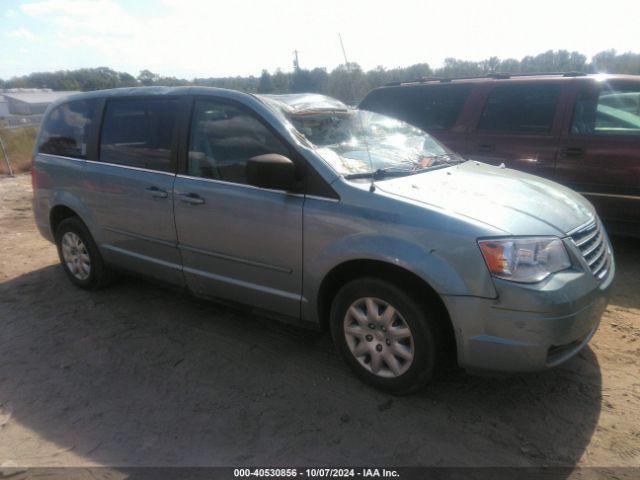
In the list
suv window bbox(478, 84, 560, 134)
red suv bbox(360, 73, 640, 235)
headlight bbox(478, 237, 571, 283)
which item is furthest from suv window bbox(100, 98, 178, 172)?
suv window bbox(478, 84, 560, 134)

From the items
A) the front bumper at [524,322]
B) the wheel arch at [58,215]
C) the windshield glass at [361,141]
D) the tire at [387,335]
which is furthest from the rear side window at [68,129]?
the front bumper at [524,322]

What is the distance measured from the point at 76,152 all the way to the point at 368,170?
2864 mm

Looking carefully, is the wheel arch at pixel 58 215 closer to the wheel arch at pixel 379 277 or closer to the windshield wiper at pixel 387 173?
the wheel arch at pixel 379 277

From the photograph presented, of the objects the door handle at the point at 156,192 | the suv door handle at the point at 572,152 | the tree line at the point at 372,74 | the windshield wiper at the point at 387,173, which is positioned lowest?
the door handle at the point at 156,192

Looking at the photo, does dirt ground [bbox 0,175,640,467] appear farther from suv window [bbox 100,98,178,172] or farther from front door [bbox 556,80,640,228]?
suv window [bbox 100,98,178,172]

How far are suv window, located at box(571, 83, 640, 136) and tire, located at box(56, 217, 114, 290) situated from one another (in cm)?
480

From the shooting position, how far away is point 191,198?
343 cm

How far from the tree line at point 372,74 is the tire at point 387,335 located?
1821 millimetres

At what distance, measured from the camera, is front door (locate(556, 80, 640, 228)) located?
4637mm

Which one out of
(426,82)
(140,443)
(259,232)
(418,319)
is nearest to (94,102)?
(259,232)

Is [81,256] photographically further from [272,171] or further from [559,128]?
[559,128]

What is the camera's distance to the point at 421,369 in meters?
2.67

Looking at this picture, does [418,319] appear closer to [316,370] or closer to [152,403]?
[316,370]

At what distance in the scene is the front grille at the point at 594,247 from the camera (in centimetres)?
265
